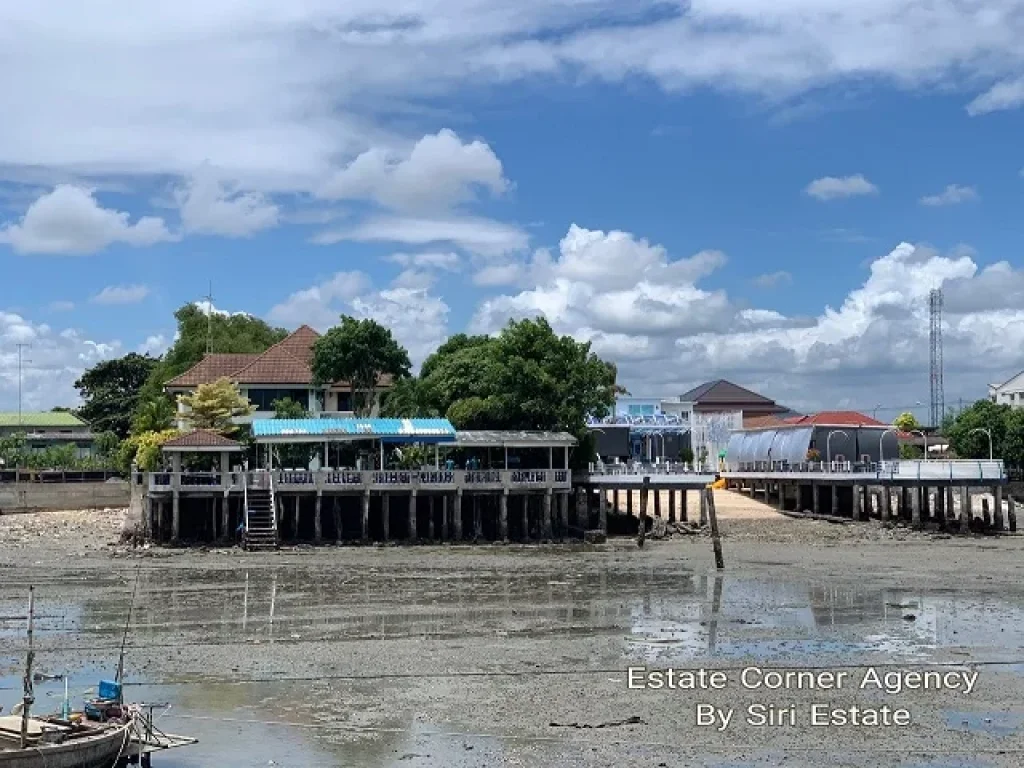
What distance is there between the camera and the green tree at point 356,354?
207 feet

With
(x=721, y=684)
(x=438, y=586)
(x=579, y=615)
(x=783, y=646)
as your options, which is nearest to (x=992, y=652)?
(x=783, y=646)

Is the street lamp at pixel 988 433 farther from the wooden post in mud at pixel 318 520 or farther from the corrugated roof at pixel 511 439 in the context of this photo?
the wooden post in mud at pixel 318 520

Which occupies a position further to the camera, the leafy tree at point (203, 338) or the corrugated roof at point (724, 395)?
the corrugated roof at point (724, 395)

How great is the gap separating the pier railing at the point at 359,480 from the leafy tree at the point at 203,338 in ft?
112

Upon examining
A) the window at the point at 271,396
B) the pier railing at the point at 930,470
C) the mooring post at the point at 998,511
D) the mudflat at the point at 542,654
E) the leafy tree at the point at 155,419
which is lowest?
the mudflat at the point at 542,654

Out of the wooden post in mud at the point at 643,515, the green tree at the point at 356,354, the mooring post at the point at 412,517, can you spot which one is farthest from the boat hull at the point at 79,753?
the green tree at the point at 356,354

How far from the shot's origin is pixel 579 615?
31016mm

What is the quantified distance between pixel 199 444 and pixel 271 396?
55.4ft

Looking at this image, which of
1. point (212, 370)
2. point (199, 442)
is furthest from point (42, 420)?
point (199, 442)

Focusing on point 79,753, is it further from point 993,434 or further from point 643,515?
point 993,434

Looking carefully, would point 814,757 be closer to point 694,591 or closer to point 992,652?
point 992,652

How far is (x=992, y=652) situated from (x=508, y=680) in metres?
10.1

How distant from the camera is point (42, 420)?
107 metres

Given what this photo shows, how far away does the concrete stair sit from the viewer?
153 ft
